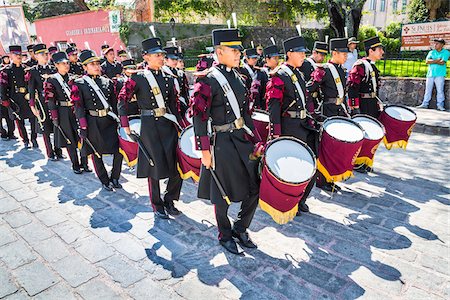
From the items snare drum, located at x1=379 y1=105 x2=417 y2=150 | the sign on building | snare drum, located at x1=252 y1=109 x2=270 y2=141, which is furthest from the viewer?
the sign on building

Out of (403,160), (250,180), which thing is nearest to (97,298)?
(250,180)

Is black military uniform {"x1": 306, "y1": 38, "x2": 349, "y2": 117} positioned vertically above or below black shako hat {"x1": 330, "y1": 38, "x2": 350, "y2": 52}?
below

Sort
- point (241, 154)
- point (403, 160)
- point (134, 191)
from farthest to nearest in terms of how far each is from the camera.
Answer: point (403, 160) → point (134, 191) → point (241, 154)

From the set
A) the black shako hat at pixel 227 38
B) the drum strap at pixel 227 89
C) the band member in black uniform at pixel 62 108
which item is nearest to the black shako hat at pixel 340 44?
the black shako hat at pixel 227 38

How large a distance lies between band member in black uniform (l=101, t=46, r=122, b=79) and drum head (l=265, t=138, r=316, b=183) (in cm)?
690

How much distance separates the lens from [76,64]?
10.0 m

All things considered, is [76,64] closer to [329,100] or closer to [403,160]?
[329,100]

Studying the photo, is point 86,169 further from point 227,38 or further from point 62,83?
point 227,38

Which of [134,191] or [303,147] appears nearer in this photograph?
[303,147]

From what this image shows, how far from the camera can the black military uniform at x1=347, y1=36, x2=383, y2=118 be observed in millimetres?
6125

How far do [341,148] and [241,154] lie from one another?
1.54 m

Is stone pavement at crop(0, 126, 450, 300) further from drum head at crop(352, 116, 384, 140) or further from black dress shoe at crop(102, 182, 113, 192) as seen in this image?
drum head at crop(352, 116, 384, 140)

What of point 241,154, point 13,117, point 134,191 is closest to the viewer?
point 241,154

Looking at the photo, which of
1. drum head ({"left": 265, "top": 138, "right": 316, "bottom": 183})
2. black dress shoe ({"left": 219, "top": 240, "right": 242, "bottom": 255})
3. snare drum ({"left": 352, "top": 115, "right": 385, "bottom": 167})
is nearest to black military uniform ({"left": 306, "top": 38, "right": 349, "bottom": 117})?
snare drum ({"left": 352, "top": 115, "right": 385, "bottom": 167})
